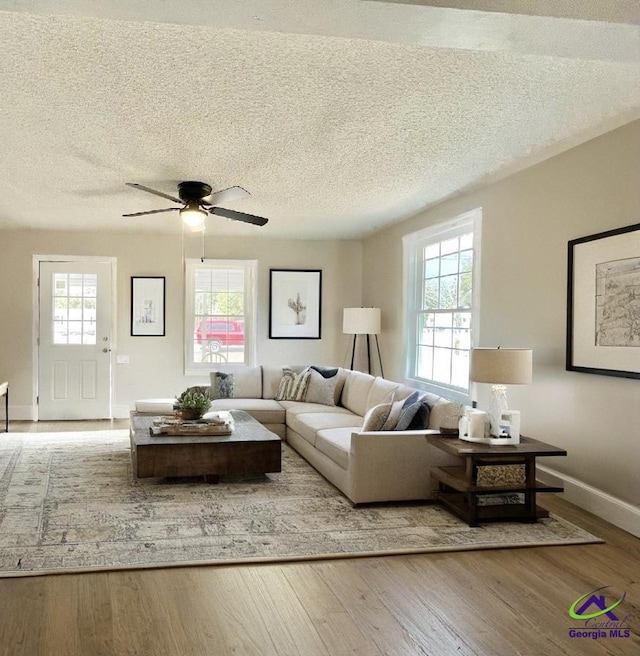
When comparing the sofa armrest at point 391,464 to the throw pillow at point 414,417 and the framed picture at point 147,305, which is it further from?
the framed picture at point 147,305

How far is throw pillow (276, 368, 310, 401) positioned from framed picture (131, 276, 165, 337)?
7.17 feet

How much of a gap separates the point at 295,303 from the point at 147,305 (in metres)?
1.94

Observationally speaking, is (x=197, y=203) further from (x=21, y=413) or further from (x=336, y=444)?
(x=21, y=413)

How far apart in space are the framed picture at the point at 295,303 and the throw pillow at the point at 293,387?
1.62 metres

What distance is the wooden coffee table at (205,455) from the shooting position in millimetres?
4996

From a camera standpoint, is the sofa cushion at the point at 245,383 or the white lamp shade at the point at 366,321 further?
the white lamp shade at the point at 366,321

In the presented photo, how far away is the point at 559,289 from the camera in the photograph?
4.73m

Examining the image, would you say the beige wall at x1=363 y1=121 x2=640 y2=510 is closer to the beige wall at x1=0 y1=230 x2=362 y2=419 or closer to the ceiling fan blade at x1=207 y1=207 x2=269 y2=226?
the ceiling fan blade at x1=207 y1=207 x2=269 y2=226

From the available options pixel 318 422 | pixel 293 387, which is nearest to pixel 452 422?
pixel 318 422

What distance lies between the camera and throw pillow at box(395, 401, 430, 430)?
478 cm

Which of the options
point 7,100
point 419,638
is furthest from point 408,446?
point 7,100

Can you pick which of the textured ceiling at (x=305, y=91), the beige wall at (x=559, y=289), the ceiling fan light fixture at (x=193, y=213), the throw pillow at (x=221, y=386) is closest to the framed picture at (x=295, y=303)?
the throw pillow at (x=221, y=386)

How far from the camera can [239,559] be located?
348cm

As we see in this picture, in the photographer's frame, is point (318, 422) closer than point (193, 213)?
No
